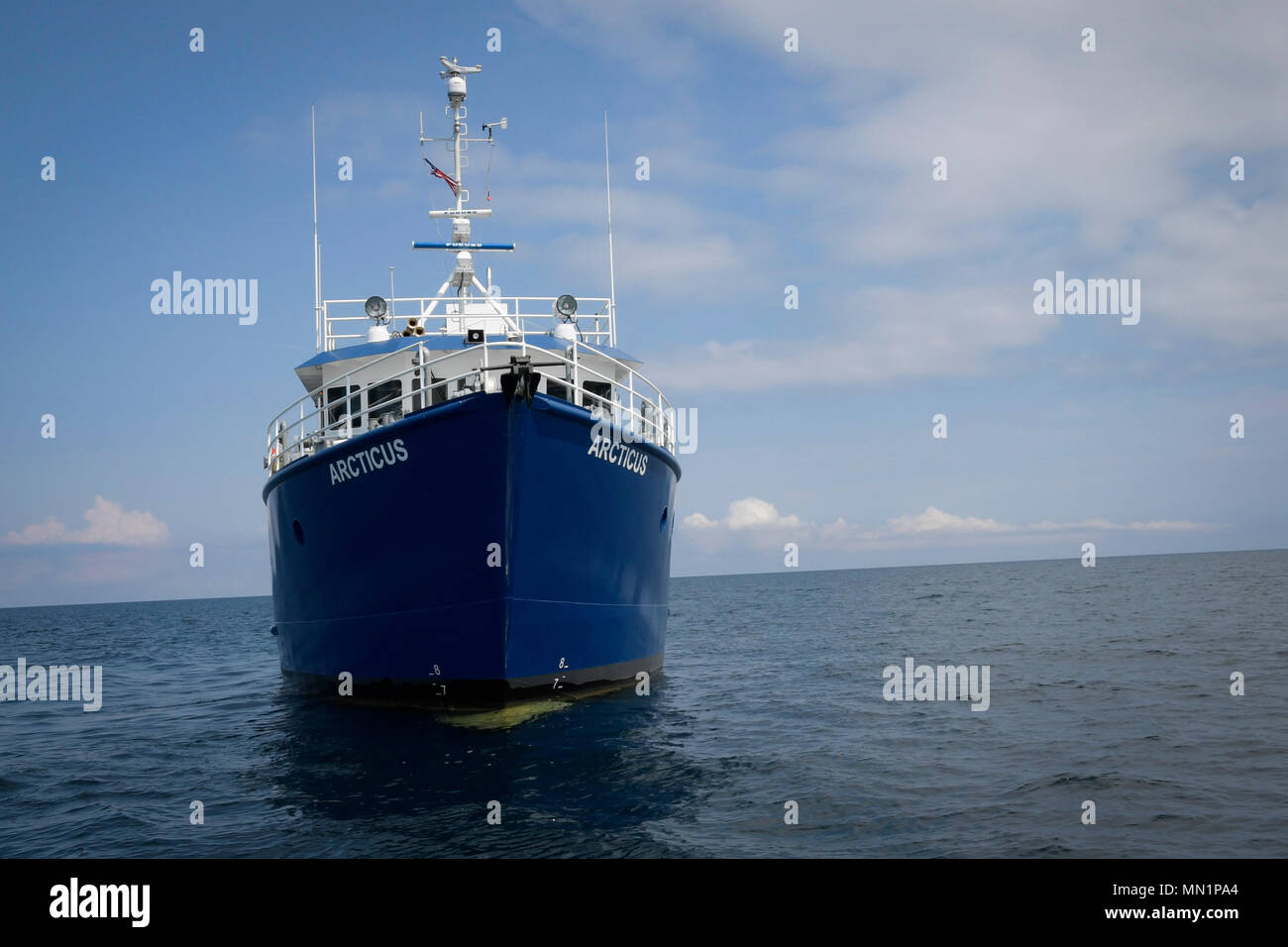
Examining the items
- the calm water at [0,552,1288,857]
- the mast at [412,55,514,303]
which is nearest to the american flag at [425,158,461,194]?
the mast at [412,55,514,303]

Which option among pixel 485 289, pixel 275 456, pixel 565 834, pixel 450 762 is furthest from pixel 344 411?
pixel 565 834

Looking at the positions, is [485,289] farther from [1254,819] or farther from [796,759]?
[1254,819]

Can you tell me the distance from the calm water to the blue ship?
0.77 meters

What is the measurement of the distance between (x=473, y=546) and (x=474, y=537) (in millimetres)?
123

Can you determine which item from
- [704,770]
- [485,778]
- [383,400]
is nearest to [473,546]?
[485,778]

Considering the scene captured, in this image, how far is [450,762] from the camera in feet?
32.7

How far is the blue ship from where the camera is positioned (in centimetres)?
1123

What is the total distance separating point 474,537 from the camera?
11.3 m

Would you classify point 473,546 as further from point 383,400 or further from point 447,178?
point 447,178

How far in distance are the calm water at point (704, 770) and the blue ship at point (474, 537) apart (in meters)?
0.77

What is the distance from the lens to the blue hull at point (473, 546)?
442 inches

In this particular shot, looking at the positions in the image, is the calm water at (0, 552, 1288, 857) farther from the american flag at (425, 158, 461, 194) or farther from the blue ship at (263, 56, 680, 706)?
the american flag at (425, 158, 461, 194)

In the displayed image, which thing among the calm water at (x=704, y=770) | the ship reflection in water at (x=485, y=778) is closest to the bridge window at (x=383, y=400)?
the ship reflection in water at (x=485, y=778)
